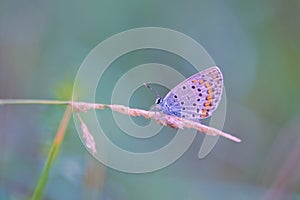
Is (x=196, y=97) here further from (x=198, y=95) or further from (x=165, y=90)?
(x=165, y=90)

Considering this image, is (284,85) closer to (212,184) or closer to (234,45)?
(234,45)

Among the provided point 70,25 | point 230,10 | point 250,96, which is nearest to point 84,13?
point 70,25

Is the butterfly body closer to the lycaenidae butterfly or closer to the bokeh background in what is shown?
the lycaenidae butterfly

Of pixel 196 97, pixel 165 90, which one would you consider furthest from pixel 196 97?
pixel 165 90

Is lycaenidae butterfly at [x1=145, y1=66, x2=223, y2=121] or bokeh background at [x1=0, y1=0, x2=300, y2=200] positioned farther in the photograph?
bokeh background at [x1=0, y1=0, x2=300, y2=200]

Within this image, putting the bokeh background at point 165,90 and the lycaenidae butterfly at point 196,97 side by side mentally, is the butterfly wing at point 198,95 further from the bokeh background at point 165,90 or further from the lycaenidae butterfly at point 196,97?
the bokeh background at point 165,90

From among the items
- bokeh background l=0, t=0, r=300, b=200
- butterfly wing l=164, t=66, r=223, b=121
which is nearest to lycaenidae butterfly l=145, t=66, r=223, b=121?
butterfly wing l=164, t=66, r=223, b=121

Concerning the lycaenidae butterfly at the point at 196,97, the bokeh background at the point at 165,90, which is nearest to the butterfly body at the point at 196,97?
the lycaenidae butterfly at the point at 196,97
